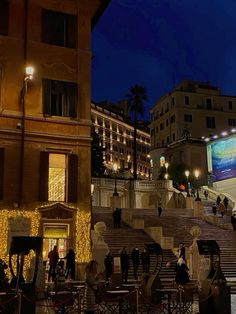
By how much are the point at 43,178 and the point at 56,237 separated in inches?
113

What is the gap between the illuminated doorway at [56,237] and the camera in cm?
2523

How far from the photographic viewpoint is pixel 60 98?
26922 millimetres

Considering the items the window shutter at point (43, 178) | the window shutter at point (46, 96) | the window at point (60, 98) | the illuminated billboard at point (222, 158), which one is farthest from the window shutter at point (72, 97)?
the illuminated billboard at point (222, 158)

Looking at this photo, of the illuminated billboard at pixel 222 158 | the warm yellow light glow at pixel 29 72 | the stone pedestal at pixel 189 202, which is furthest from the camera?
the illuminated billboard at pixel 222 158

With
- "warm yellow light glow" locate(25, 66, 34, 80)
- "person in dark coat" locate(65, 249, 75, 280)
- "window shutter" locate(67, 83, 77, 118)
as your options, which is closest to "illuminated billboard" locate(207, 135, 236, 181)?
"window shutter" locate(67, 83, 77, 118)

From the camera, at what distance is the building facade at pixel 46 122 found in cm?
2502

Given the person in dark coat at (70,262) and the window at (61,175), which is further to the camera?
the window at (61,175)

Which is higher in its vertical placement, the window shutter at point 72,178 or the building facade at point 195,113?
the building facade at point 195,113

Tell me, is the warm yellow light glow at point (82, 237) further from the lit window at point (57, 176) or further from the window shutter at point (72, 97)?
the window shutter at point (72, 97)

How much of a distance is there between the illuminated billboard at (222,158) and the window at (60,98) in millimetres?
29368

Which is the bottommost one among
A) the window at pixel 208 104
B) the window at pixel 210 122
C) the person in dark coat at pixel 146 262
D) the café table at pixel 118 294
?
the café table at pixel 118 294

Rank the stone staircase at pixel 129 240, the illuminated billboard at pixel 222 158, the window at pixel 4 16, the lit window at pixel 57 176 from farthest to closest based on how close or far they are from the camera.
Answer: the illuminated billboard at pixel 222 158
the stone staircase at pixel 129 240
the window at pixel 4 16
the lit window at pixel 57 176

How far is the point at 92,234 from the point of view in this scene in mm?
27125

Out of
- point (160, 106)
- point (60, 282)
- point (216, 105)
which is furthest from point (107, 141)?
point (60, 282)
